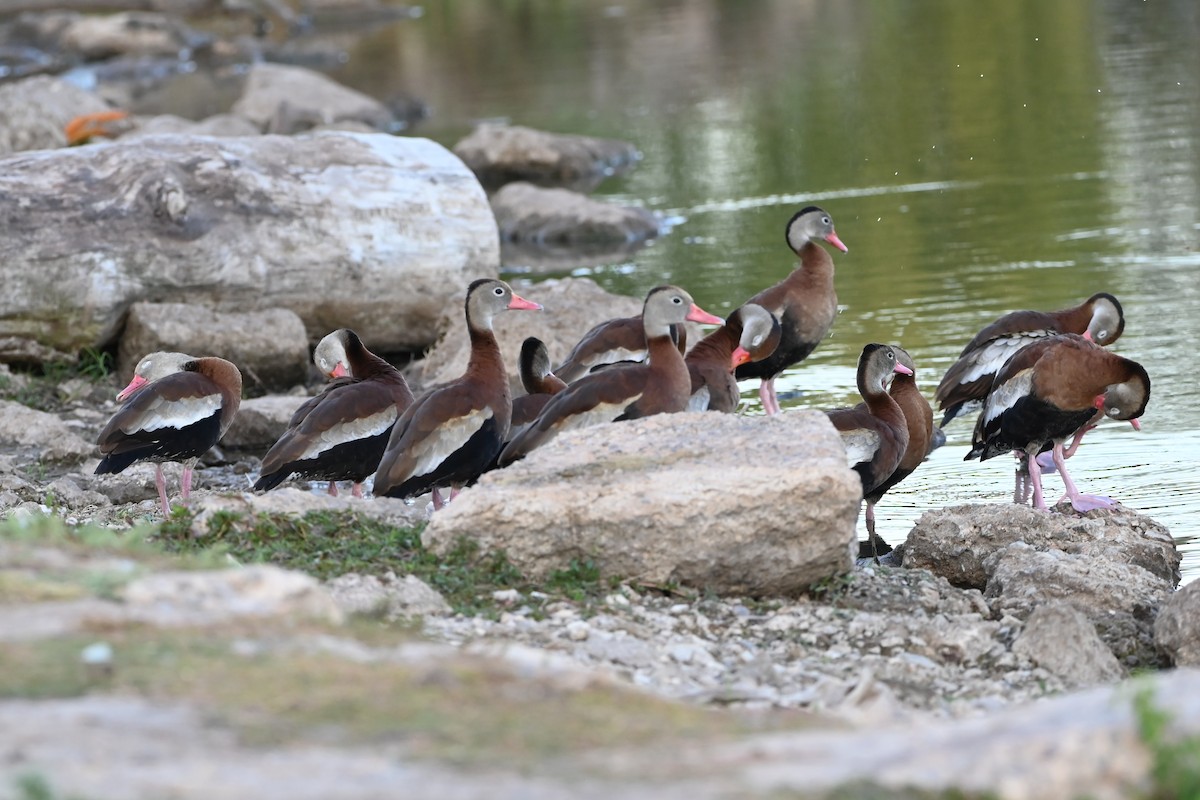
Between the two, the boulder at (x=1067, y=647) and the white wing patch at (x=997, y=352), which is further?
the white wing patch at (x=997, y=352)

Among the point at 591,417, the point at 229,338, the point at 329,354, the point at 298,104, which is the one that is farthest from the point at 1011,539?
the point at 298,104

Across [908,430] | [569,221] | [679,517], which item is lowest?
[569,221]

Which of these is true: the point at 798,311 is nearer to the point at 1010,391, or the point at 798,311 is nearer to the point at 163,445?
the point at 1010,391

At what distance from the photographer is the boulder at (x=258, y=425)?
11148mm

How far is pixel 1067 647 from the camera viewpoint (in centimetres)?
616

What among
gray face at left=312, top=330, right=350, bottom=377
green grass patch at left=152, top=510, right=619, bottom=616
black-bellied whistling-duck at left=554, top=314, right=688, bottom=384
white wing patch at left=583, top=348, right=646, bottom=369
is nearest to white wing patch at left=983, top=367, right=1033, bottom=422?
black-bellied whistling-duck at left=554, top=314, right=688, bottom=384

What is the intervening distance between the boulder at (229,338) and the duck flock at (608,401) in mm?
1785

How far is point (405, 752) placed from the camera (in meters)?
3.50

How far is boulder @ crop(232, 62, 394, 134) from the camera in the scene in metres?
27.1

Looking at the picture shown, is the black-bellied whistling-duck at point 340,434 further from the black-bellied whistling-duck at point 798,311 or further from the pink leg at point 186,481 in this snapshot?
the black-bellied whistling-duck at point 798,311

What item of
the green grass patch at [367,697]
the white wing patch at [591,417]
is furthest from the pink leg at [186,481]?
the green grass patch at [367,697]

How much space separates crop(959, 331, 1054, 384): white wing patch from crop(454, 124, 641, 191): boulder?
14000mm

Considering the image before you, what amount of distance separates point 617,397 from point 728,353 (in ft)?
6.28

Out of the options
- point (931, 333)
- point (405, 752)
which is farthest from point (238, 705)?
point (931, 333)
